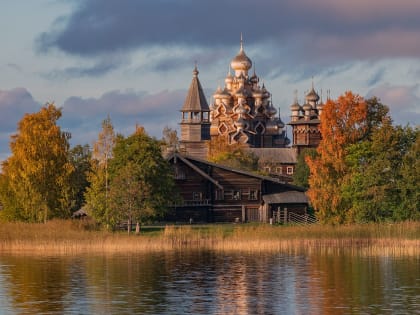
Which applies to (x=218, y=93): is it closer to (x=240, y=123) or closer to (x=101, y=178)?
(x=240, y=123)

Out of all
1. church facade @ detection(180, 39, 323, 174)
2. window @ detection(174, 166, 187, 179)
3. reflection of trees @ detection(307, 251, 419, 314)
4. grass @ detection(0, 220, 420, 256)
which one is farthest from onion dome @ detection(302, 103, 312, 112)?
reflection of trees @ detection(307, 251, 419, 314)

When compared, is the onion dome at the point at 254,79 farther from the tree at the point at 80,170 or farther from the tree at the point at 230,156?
the tree at the point at 80,170

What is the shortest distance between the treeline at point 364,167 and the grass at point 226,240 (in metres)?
6.05

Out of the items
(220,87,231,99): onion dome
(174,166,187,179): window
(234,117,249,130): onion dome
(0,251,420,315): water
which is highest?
(220,87,231,99): onion dome

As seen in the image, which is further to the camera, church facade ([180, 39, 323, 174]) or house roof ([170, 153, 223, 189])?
church facade ([180, 39, 323, 174])

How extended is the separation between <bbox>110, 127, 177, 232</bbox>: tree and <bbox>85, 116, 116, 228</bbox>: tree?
522mm

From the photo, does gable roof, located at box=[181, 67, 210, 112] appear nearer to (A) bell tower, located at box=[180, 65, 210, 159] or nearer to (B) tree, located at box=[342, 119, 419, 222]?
(A) bell tower, located at box=[180, 65, 210, 159]

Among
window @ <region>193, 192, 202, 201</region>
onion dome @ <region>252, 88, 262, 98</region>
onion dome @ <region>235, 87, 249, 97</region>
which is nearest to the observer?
window @ <region>193, 192, 202, 201</region>

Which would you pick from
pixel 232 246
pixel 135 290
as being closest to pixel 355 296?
pixel 135 290

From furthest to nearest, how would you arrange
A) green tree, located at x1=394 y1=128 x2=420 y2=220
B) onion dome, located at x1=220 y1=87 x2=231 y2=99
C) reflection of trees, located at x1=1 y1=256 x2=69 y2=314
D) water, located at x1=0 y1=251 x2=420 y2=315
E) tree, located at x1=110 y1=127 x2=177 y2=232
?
onion dome, located at x1=220 y1=87 x2=231 y2=99, tree, located at x1=110 y1=127 x2=177 y2=232, green tree, located at x1=394 y1=128 x2=420 y2=220, reflection of trees, located at x1=1 y1=256 x2=69 y2=314, water, located at x1=0 y1=251 x2=420 y2=315

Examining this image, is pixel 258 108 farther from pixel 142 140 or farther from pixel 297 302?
pixel 297 302

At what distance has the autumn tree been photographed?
7294cm

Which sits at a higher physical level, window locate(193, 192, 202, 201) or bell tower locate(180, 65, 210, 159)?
bell tower locate(180, 65, 210, 159)

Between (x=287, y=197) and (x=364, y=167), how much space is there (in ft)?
67.6
